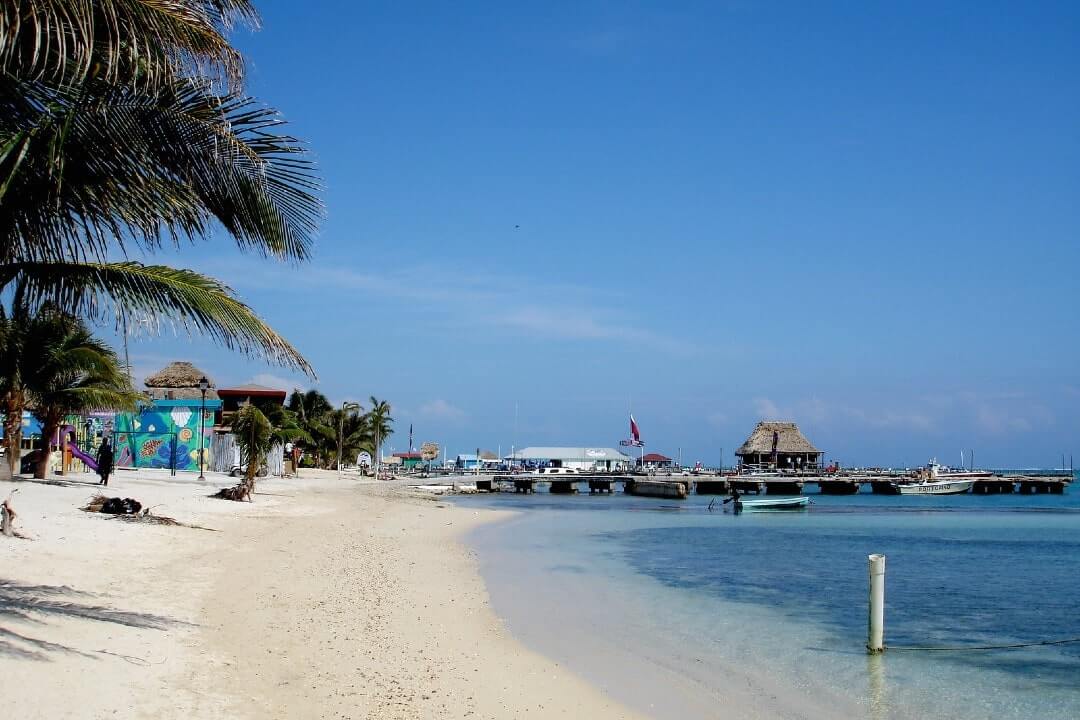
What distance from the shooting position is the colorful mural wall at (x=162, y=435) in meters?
39.1

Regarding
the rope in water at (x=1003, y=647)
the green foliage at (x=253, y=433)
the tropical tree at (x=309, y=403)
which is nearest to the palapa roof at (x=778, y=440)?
the tropical tree at (x=309, y=403)

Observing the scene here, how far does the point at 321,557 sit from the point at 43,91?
11915 mm


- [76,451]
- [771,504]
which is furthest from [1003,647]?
[771,504]

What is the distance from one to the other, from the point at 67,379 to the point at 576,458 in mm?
85983

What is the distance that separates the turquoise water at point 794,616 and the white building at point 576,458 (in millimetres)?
70794

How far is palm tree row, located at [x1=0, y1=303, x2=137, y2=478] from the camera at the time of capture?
2178cm

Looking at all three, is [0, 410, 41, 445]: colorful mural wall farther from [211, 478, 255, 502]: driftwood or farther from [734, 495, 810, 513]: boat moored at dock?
[734, 495, 810, 513]: boat moored at dock

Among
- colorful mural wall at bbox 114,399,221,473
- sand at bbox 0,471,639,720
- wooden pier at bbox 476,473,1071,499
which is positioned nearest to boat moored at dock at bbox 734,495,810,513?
wooden pier at bbox 476,473,1071,499

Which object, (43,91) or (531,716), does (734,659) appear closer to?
(531,716)

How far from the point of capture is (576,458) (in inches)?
4203

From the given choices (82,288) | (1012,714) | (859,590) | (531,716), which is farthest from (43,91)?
(859,590)

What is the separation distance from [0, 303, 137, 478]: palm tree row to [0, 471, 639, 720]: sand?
4.62 metres

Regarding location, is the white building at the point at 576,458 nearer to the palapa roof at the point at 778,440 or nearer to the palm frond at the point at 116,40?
the palapa roof at the point at 778,440

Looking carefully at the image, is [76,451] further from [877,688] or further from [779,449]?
[779,449]
